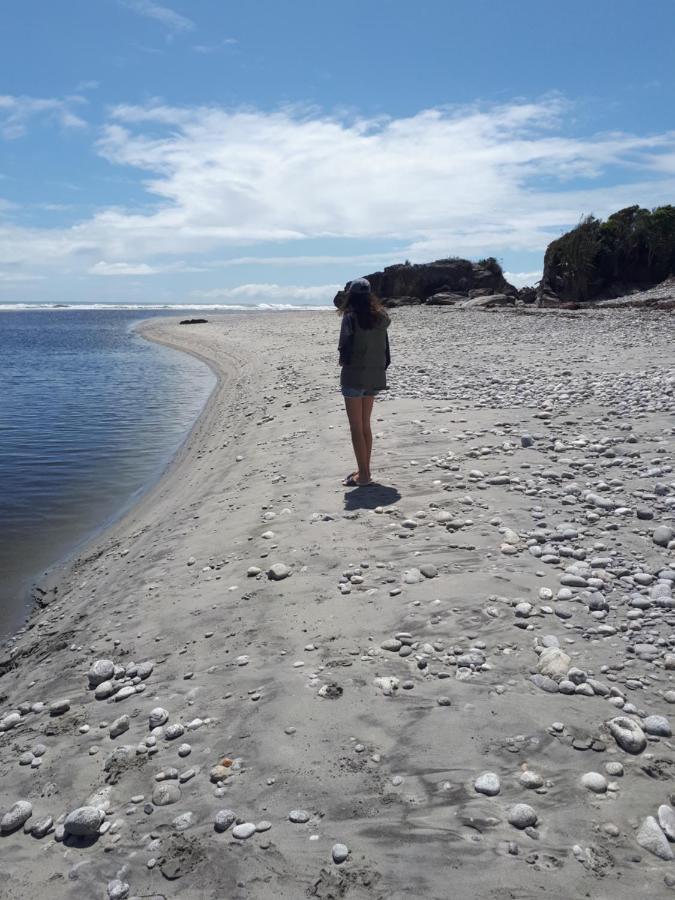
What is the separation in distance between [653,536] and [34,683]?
17.1 feet

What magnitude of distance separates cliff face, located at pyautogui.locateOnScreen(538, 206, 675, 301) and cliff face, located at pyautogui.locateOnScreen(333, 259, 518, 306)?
11414mm

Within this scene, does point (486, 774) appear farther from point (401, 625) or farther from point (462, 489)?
point (462, 489)

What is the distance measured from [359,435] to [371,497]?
2.74 ft

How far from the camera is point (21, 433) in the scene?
17109mm

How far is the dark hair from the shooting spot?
7445 millimetres

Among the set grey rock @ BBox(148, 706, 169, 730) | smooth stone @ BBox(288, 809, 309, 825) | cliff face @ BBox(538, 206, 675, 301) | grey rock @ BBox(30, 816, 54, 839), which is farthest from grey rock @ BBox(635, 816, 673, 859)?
cliff face @ BBox(538, 206, 675, 301)

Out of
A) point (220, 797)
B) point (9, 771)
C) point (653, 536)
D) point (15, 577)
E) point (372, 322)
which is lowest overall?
point (15, 577)

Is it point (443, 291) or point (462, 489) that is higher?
point (443, 291)

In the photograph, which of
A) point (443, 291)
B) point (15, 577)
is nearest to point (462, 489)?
point (15, 577)

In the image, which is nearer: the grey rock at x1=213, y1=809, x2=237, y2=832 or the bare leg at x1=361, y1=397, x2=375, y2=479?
the grey rock at x1=213, y1=809, x2=237, y2=832

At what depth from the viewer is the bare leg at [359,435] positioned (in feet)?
25.1

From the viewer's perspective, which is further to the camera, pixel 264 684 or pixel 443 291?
pixel 443 291

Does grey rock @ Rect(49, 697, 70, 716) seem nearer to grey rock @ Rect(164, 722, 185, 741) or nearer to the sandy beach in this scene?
the sandy beach

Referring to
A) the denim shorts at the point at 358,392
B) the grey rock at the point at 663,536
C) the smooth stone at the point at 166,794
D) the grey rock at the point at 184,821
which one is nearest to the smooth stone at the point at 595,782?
the grey rock at the point at 184,821
